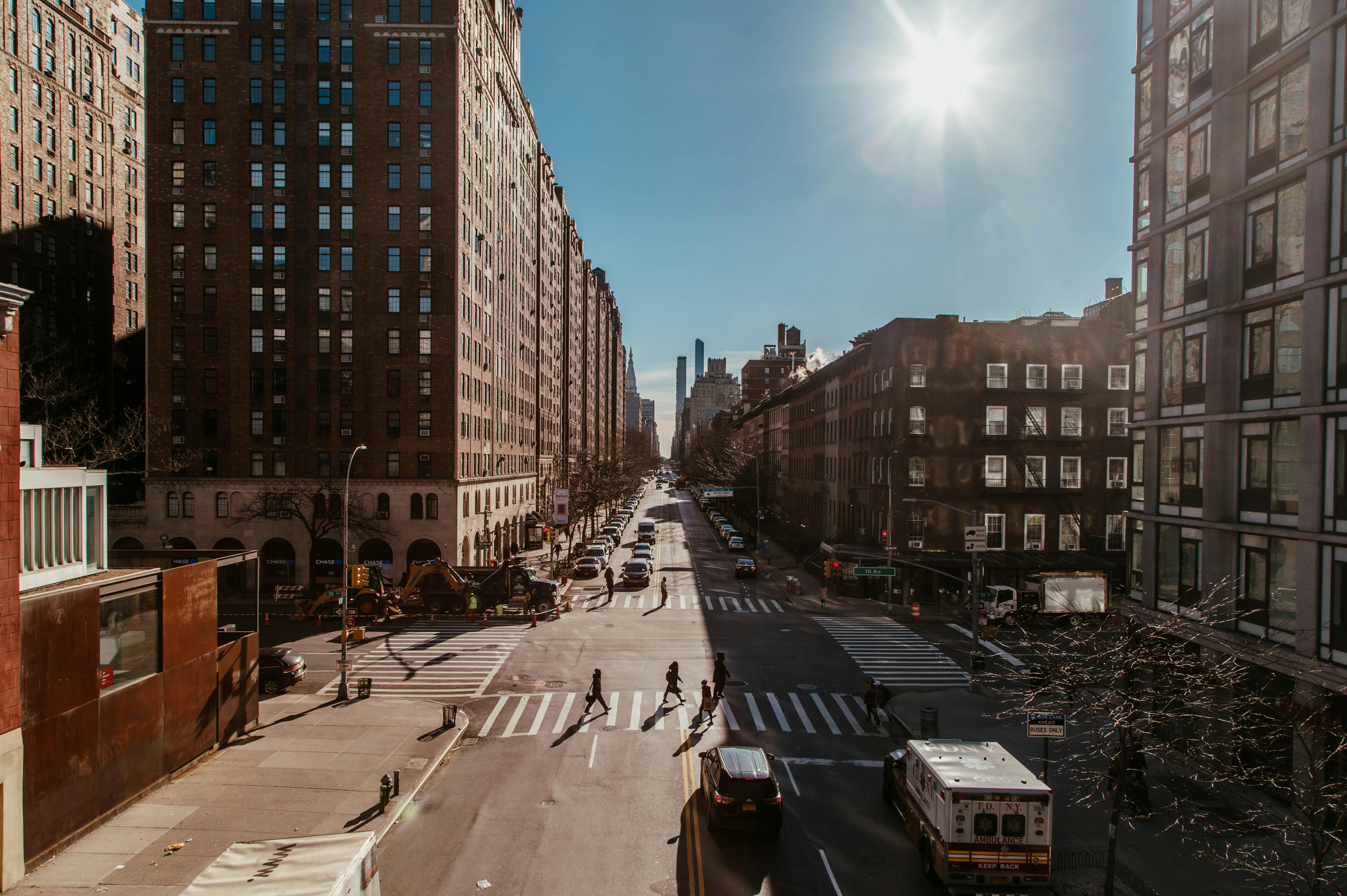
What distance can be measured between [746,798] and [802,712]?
34.3ft

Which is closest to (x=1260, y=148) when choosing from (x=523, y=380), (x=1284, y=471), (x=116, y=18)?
(x=1284, y=471)

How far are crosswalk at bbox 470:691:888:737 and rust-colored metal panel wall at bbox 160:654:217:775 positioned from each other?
740 cm

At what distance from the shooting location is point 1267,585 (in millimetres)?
19438

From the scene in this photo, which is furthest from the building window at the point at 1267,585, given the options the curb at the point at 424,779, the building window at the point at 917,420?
the building window at the point at 917,420

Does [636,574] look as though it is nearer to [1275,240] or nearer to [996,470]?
[996,470]

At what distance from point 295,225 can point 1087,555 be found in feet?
192

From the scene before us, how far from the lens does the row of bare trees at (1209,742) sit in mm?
13664

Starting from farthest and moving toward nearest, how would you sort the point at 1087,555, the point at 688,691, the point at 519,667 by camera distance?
the point at 1087,555 → the point at 519,667 → the point at 688,691

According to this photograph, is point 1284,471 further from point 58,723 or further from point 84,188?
point 84,188

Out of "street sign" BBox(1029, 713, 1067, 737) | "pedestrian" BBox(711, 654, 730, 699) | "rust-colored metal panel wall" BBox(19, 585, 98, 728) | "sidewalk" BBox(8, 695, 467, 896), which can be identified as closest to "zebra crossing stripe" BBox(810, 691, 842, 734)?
"pedestrian" BBox(711, 654, 730, 699)

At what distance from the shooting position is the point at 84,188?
6569 centimetres

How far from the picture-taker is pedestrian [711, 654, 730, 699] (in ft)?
83.9

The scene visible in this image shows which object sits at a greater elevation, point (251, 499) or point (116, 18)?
point (116, 18)

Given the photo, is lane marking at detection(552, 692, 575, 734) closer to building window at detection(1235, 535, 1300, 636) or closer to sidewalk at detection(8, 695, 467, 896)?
sidewalk at detection(8, 695, 467, 896)
